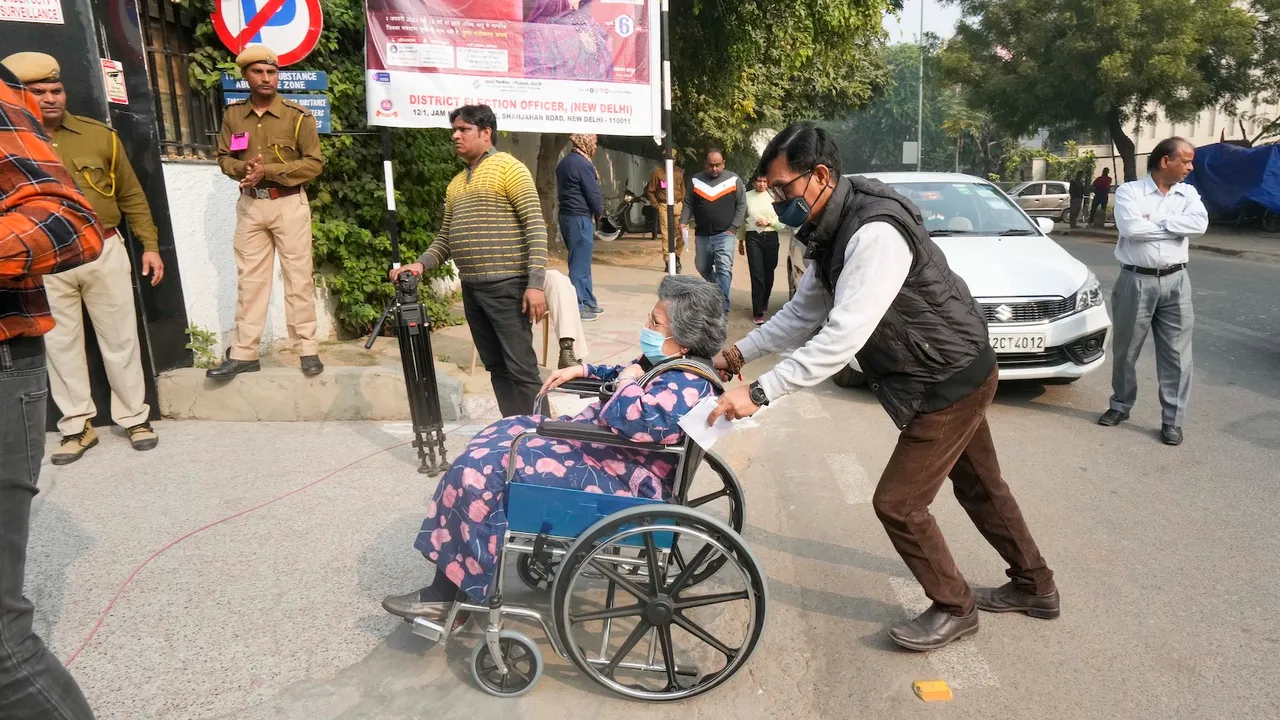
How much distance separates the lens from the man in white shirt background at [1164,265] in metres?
5.20

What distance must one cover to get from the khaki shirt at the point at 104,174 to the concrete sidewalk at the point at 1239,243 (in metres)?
17.2

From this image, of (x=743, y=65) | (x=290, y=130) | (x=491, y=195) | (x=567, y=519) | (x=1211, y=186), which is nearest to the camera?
(x=567, y=519)

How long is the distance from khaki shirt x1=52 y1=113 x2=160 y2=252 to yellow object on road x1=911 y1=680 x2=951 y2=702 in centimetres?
448

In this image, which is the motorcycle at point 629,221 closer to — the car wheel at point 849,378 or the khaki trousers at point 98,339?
the car wheel at point 849,378

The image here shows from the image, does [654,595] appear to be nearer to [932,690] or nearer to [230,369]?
[932,690]

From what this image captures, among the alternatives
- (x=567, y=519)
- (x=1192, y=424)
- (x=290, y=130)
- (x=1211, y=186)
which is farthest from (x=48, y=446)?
(x=1211, y=186)

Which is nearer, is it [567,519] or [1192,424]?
[567,519]

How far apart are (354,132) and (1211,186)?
22078 millimetres

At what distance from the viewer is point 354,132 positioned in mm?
6477

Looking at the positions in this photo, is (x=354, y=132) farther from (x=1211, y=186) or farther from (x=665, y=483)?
(x=1211, y=186)

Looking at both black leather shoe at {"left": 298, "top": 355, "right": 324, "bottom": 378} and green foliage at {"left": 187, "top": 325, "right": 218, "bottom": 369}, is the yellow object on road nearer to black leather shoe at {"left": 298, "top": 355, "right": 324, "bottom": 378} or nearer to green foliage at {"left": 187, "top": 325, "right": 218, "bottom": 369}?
black leather shoe at {"left": 298, "top": 355, "right": 324, "bottom": 378}

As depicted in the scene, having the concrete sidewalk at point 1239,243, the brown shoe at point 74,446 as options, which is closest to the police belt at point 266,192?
the brown shoe at point 74,446

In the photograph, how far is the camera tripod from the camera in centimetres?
Answer: 435

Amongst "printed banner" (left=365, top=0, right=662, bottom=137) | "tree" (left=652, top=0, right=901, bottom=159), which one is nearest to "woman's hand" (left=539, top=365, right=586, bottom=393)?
"printed banner" (left=365, top=0, right=662, bottom=137)
